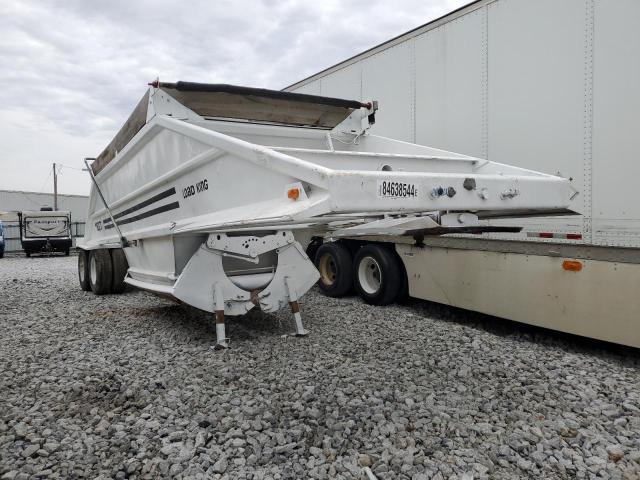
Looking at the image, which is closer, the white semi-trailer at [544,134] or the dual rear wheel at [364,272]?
the white semi-trailer at [544,134]

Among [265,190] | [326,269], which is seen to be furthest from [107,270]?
[265,190]

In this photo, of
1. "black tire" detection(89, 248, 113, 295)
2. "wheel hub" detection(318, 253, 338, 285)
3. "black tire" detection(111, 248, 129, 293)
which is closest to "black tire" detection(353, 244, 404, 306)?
"wheel hub" detection(318, 253, 338, 285)

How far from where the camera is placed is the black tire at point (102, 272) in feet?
25.4

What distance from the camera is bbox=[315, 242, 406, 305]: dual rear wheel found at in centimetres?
674

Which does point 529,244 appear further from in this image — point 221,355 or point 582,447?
point 221,355

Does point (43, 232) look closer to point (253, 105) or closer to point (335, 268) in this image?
point (335, 268)

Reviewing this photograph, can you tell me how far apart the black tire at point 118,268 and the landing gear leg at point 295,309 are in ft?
13.4

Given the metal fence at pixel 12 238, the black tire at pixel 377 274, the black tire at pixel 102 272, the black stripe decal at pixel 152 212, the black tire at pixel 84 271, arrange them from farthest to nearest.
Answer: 1. the metal fence at pixel 12 238
2. the black tire at pixel 84 271
3. the black tire at pixel 102 272
4. the black tire at pixel 377 274
5. the black stripe decal at pixel 152 212

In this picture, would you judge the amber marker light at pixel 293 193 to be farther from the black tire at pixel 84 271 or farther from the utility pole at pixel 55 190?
the utility pole at pixel 55 190

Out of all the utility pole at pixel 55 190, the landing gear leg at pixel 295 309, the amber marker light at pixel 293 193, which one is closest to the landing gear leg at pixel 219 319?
the landing gear leg at pixel 295 309

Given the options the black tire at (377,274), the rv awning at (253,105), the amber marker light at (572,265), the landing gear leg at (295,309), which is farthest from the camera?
the black tire at (377,274)

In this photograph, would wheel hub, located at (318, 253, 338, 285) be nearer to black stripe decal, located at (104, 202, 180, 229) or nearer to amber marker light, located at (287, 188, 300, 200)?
black stripe decal, located at (104, 202, 180, 229)

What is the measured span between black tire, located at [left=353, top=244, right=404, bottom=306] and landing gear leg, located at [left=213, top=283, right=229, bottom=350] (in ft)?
9.17

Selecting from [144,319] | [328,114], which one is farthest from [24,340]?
[328,114]
